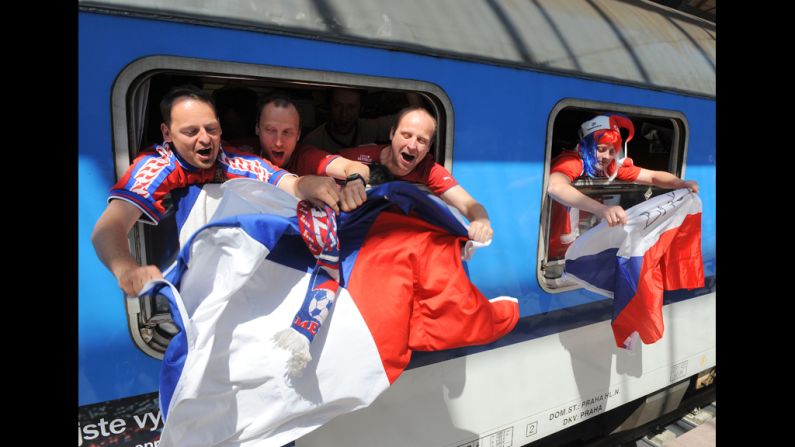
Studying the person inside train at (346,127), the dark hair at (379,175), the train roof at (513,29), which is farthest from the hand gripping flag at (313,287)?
the person inside train at (346,127)

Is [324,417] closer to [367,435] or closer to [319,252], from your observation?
[367,435]

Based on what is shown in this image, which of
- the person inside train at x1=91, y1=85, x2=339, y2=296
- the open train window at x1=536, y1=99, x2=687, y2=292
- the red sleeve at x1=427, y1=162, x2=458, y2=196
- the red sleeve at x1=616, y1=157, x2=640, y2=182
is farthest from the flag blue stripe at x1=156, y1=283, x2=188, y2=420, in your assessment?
the red sleeve at x1=616, y1=157, x2=640, y2=182

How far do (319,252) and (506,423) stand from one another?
4.72 feet

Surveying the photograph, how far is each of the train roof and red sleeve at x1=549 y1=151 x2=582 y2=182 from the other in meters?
0.40

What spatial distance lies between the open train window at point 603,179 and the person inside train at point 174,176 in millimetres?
1298

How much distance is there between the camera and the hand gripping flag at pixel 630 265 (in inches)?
102

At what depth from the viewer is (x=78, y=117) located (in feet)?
4.60

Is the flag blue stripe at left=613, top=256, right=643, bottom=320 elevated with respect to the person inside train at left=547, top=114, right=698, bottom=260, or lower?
lower

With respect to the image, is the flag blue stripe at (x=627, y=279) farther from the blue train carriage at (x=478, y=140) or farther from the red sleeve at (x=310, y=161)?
the red sleeve at (x=310, y=161)

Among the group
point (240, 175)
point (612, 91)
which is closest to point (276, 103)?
point (240, 175)

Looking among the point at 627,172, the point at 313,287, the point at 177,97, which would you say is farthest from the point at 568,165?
the point at 177,97

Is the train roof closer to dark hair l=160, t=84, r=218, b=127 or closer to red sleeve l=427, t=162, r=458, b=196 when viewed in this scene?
dark hair l=160, t=84, r=218, b=127

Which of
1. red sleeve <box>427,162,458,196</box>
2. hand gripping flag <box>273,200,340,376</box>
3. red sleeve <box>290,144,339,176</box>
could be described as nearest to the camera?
hand gripping flag <box>273,200,340,376</box>

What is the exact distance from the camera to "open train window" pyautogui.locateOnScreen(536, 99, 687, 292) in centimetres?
246
